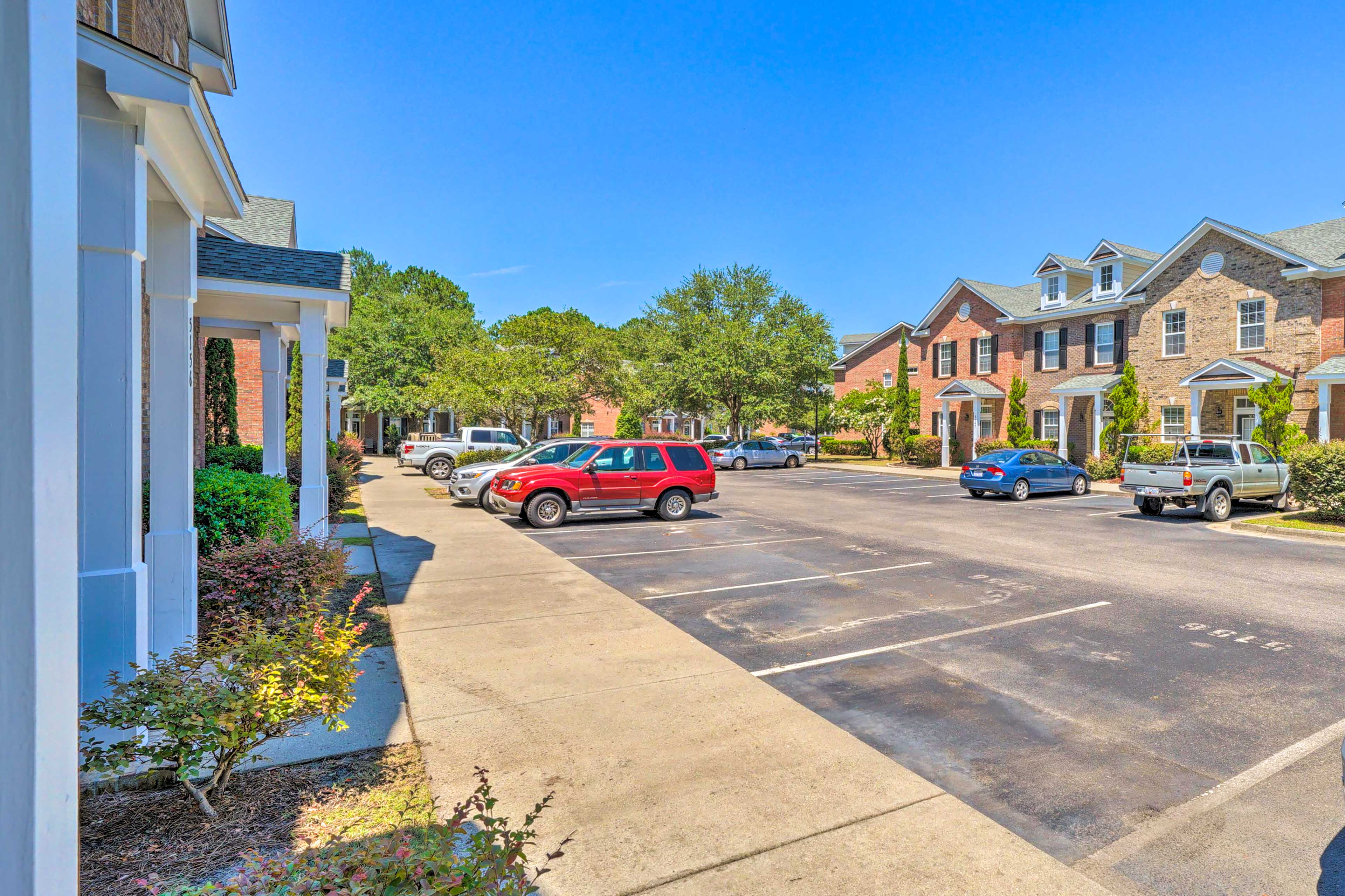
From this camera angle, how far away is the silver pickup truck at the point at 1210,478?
16.9 metres

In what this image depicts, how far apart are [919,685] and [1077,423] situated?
2960 centimetres

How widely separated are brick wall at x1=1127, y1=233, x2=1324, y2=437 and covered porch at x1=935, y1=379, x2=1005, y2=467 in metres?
6.17

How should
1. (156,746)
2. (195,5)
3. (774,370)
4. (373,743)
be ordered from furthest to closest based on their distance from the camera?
(774,370), (195,5), (373,743), (156,746)

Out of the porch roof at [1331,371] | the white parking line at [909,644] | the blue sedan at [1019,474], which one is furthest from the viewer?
the porch roof at [1331,371]

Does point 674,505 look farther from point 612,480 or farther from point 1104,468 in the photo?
point 1104,468

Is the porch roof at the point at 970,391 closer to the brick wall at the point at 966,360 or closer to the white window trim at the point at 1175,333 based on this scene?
the brick wall at the point at 966,360

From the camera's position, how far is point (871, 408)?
40969mm

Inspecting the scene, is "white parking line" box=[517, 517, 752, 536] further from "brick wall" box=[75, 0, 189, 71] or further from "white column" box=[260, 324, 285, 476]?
"brick wall" box=[75, 0, 189, 71]

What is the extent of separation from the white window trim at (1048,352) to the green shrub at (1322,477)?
1619cm

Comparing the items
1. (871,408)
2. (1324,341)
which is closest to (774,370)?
(871,408)

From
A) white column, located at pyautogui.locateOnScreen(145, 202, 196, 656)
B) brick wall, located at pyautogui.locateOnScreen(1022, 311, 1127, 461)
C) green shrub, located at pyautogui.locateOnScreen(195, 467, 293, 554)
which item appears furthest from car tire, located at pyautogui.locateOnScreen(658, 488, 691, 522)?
brick wall, located at pyautogui.locateOnScreen(1022, 311, 1127, 461)

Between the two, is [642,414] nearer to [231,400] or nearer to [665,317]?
[665,317]

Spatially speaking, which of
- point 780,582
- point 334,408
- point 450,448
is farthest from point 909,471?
point 780,582

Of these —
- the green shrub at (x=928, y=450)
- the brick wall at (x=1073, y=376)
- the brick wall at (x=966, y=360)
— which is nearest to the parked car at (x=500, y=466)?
the green shrub at (x=928, y=450)
